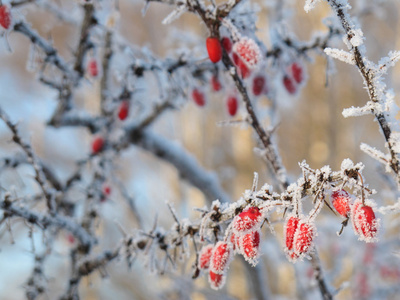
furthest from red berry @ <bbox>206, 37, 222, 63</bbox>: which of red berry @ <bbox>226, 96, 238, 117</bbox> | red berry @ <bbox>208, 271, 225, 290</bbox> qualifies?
red berry @ <bbox>208, 271, 225, 290</bbox>

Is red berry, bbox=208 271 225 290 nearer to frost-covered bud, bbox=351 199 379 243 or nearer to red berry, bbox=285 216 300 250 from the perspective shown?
red berry, bbox=285 216 300 250

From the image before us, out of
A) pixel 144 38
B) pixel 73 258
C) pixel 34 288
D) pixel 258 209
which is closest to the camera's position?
pixel 258 209

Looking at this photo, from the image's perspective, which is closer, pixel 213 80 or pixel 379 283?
pixel 213 80

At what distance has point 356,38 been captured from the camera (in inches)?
27.1

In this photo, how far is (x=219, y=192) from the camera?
2438 mm

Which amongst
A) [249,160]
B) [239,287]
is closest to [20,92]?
[249,160]

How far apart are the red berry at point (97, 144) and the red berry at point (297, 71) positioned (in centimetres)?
113

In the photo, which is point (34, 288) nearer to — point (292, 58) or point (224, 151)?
point (292, 58)

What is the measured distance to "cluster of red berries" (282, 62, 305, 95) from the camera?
1416 millimetres

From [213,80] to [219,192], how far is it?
1.07 metres

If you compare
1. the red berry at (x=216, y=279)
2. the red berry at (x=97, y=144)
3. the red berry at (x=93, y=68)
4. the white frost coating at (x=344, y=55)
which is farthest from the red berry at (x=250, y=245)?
the red berry at (x=97, y=144)

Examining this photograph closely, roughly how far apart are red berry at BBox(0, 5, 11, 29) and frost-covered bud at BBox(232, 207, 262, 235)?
41.2 inches

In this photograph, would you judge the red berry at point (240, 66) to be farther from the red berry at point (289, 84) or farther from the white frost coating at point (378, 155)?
the white frost coating at point (378, 155)

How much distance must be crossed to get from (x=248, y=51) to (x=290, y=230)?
1.78ft
